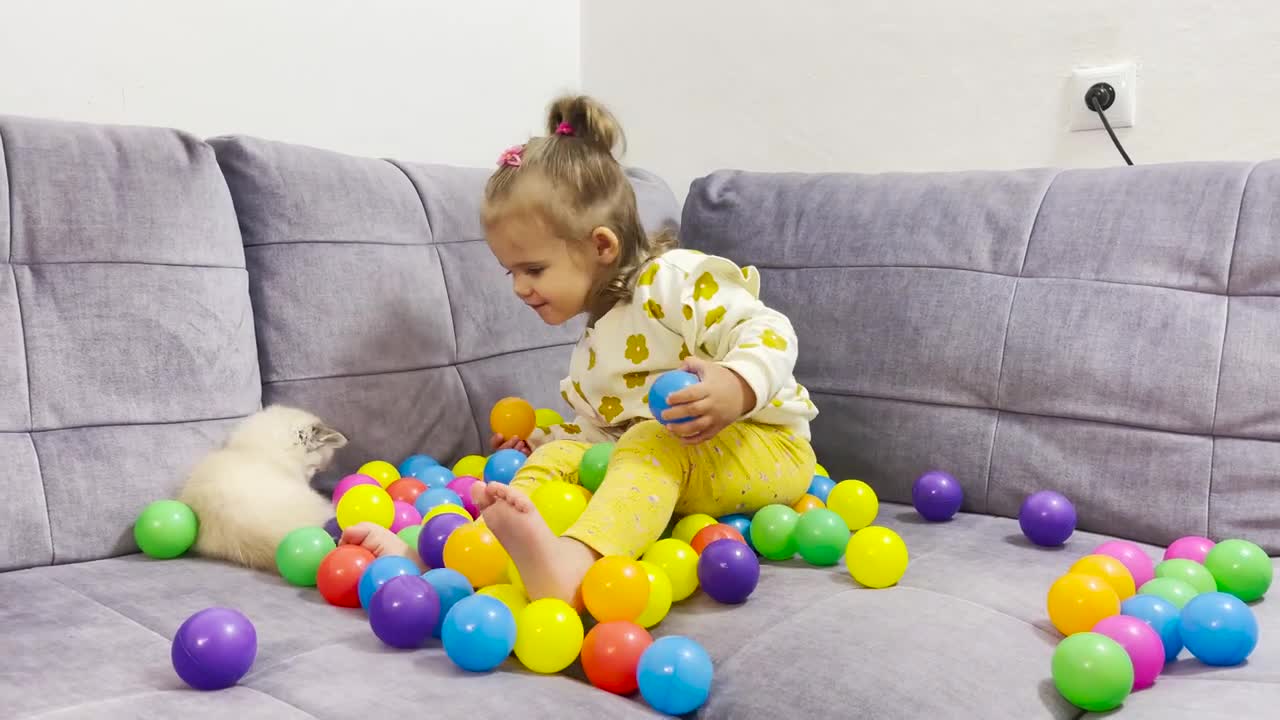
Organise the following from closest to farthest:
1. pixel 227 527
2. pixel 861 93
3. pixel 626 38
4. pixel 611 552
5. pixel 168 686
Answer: pixel 168 686, pixel 611 552, pixel 227 527, pixel 861 93, pixel 626 38

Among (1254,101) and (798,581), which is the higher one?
(1254,101)

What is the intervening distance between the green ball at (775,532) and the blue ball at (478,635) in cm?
48

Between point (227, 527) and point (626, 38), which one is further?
point (626, 38)

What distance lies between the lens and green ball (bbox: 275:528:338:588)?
1348mm

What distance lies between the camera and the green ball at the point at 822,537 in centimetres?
142

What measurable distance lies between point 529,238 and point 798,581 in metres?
0.66

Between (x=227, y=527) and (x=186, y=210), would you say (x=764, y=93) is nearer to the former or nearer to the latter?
(x=186, y=210)

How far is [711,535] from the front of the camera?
4.65 ft

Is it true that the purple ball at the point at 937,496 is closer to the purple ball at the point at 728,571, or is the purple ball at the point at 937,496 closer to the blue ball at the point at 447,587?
the purple ball at the point at 728,571

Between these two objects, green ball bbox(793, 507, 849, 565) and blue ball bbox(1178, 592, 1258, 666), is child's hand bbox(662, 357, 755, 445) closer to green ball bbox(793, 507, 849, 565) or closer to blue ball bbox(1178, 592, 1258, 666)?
green ball bbox(793, 507, 849, 565)

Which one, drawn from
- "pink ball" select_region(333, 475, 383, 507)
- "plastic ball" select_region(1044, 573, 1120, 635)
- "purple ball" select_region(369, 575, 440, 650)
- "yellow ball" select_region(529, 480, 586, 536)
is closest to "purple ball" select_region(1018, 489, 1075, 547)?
"plastic ball" select_region(1044, 573, 1120, 635)

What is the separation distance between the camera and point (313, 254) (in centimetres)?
170

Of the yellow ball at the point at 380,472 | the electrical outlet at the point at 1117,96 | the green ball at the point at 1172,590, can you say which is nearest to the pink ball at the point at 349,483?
the yellow ball at the point at 380,472

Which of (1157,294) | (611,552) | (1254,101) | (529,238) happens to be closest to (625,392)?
(529,238)
